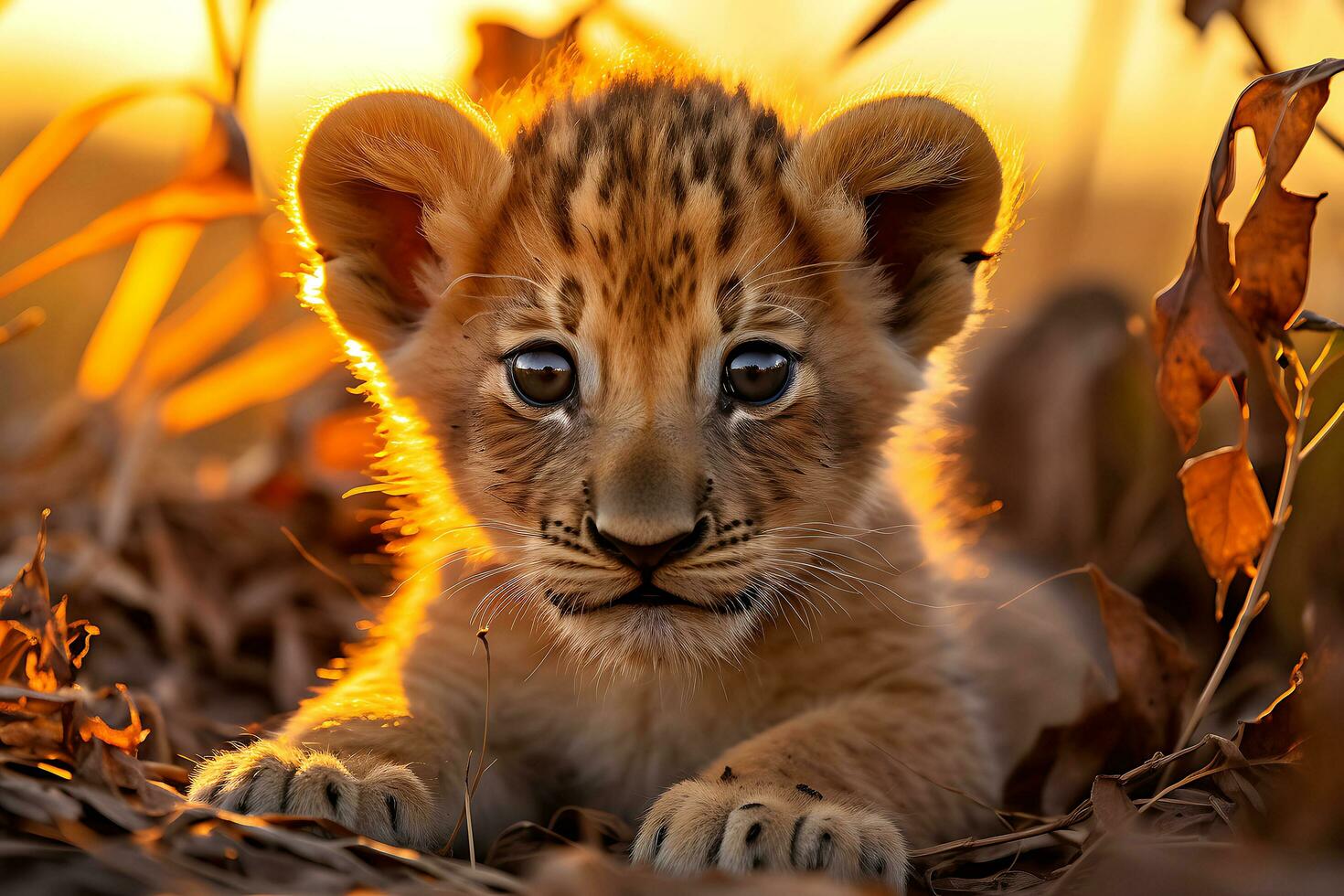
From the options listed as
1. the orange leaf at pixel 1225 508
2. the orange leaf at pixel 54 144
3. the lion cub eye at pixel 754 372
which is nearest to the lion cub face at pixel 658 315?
the lion cub eye at pixel 754 372

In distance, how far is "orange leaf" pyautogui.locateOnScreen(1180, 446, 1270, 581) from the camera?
81.0 inches

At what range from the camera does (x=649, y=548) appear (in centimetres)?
196

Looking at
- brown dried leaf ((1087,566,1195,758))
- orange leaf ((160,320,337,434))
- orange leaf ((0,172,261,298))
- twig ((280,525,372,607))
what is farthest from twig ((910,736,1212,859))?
orange leaf ((160,320,337,434))

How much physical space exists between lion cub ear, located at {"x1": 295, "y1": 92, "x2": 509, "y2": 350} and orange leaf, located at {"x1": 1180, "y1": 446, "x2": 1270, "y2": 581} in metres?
1.40

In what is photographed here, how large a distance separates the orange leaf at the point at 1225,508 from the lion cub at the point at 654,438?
57cm

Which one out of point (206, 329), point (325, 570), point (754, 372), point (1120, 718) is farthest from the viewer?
point (206, 329)

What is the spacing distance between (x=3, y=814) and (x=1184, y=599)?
3126 mm

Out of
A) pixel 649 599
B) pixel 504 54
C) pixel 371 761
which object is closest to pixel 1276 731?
pixel 649 599

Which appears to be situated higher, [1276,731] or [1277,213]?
[1277,213]

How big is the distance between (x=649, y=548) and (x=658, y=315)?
0.45 m

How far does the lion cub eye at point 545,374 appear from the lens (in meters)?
2.23

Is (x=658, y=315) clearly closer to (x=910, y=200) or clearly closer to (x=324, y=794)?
(x=910, y=200)

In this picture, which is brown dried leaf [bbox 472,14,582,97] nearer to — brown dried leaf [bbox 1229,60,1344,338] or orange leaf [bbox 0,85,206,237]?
orange leaf [bbox 0,85,206,237]

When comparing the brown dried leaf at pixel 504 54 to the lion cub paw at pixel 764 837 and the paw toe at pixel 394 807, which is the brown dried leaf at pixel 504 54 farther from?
the lion cub paw at pixel 764 837
